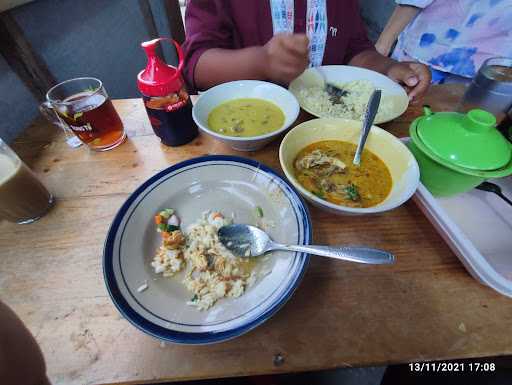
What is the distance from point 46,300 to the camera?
2.14 feet

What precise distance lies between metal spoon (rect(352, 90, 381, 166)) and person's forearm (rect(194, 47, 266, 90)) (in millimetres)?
531

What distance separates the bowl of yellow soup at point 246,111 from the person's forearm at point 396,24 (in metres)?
1.69

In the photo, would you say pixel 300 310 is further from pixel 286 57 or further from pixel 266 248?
pixel 286 57

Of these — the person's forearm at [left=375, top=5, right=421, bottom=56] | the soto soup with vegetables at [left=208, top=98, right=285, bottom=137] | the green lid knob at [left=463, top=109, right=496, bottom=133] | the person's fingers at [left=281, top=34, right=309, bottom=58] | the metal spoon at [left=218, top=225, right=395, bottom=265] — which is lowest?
the person's forearm at [left=375, top=5, right=421, bottom=56]

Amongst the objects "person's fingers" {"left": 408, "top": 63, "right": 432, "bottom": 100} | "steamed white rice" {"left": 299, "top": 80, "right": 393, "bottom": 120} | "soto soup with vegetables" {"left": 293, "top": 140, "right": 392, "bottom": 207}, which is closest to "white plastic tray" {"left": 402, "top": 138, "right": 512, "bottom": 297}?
"soto soup with vegetables" {"left": 293, "top": 140, "right": 392, "bottom": 207}

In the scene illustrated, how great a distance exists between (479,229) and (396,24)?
6.53 ft

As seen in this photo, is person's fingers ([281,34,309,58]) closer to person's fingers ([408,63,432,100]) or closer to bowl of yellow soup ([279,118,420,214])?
bowl of yellow soup ([279,118,420,214])

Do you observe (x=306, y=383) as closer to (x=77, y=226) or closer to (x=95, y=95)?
(x=77, y=226)

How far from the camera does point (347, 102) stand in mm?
1188

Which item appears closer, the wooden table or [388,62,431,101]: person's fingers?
the wooden table

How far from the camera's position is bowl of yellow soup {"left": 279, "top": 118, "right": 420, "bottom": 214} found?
78 cm

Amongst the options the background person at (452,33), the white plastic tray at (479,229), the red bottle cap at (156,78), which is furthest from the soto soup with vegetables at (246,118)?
the background person at (452,33)

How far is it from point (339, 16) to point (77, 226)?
1.67 m

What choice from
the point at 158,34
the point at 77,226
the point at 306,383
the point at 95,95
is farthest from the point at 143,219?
the point at 158,34
